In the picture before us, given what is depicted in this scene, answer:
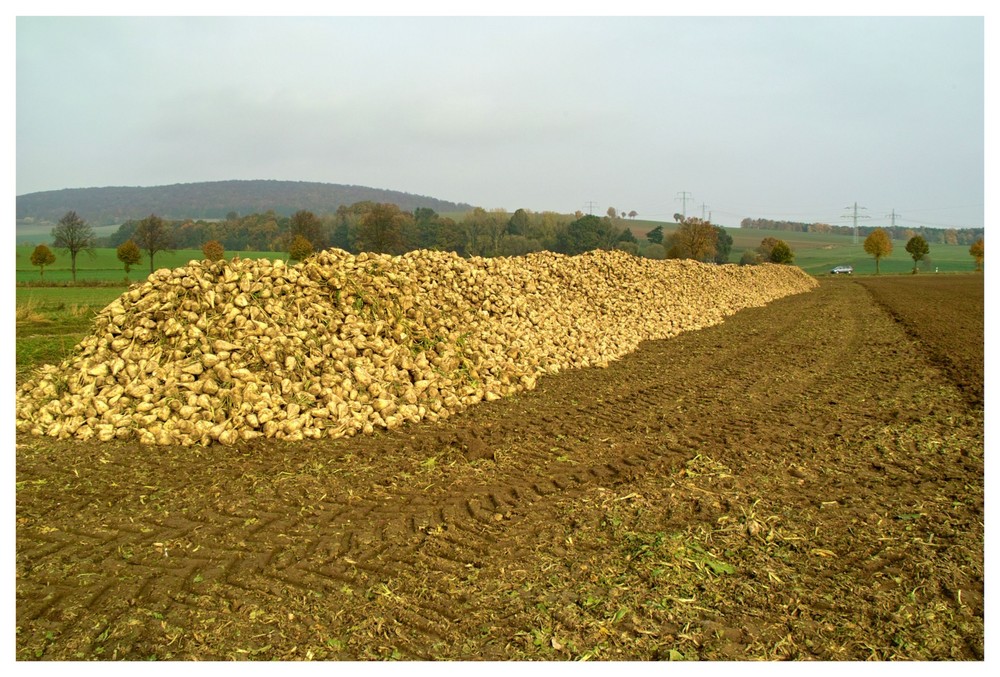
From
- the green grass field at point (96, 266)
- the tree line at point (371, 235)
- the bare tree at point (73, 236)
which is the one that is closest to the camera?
the tree line at point (371, 235)

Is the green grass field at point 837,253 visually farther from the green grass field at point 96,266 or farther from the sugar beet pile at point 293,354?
the sugar beet pile at point 293,354

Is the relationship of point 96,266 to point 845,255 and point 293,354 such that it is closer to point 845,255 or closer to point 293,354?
point 293,354

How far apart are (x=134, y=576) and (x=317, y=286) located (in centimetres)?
548

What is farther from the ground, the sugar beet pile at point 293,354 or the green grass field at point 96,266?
the green grass field at point 96,266

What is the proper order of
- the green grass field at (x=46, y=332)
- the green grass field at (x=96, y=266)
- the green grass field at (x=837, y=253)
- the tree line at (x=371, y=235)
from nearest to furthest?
the green grass field at (x=46, y=332), the tree line at (x=371, y=235), the green grass field at (x=96, y=266), the green grass field at (x=837, y=253)

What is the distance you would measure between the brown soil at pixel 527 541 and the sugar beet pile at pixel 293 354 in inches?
17.8

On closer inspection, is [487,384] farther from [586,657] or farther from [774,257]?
[774,257]

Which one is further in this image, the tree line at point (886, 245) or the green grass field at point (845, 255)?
the green grass field at point (845, 255)

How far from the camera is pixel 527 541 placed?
173 inches

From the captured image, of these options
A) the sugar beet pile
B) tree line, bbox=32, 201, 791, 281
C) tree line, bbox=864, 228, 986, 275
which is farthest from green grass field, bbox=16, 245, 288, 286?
tree line, bbox=864, 228, 986, 275

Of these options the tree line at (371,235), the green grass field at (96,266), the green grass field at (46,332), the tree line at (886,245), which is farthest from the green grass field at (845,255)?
the green grass field at (46,332)

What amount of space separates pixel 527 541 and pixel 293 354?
14.8 feet

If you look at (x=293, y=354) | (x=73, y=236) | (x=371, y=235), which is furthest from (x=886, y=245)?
(x=293, y=354)

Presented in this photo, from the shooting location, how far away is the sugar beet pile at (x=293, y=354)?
6934 mm
